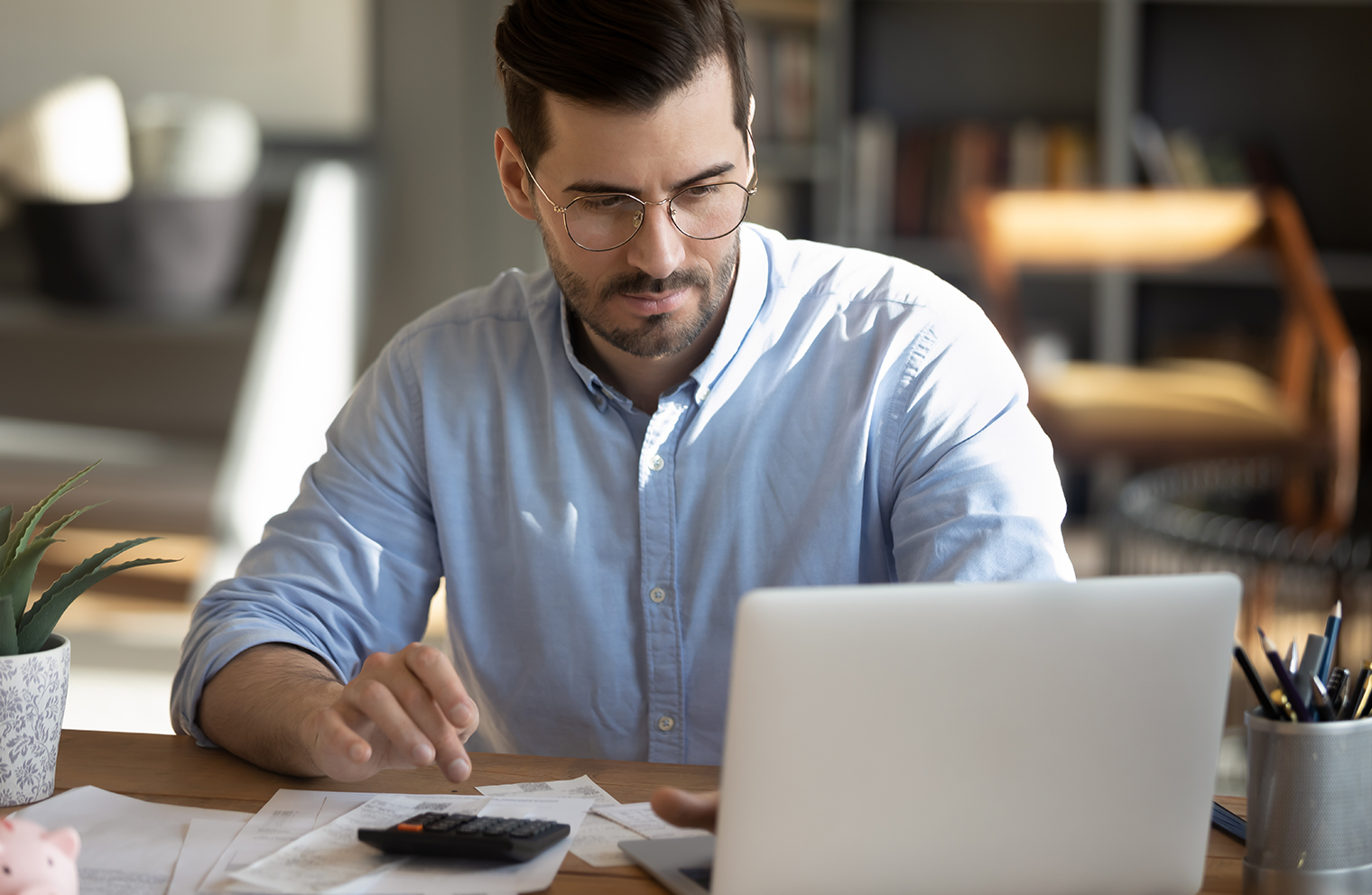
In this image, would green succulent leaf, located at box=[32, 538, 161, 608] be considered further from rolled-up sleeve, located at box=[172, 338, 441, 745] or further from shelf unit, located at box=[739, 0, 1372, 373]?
shelf unit, located at box=[739, 0, 1372, 373]

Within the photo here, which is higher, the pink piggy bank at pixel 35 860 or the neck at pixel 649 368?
the neck at pixel 649 368

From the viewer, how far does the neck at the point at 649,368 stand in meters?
1.36

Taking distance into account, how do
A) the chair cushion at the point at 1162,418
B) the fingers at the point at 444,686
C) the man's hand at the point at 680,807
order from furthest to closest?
1. the chair cushion at the point at 1162,418
2. the fingers at the point at 444,686
3. the man's hand at the point at 680,807

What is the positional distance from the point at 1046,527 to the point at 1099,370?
94.9 inches

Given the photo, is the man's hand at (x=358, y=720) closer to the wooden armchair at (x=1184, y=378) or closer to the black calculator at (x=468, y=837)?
the black calculator at (x=468, y=837)

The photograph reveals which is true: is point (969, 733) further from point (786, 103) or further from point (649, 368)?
point (786, 103)

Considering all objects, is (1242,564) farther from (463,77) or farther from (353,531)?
(463,77)

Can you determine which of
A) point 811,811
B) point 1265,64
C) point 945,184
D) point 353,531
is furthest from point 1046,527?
point 1265,64

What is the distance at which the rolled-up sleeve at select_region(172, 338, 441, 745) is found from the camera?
1233 millimetres

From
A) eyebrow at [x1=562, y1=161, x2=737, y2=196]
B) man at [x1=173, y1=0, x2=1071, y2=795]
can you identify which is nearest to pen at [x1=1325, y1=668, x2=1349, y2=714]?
man at [x1=173, y1=0, x2=1071, y2=795]

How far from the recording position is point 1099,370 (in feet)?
11.1

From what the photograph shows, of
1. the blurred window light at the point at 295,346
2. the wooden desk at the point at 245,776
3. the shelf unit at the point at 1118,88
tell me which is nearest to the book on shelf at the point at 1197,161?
the shelf unit at the point at 1118,88

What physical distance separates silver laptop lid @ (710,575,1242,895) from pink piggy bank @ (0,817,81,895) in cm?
37

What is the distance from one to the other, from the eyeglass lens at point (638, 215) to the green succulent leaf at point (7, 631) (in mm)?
569
